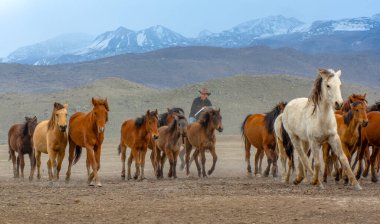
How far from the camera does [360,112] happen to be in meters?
14.9

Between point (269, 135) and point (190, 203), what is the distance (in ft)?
23.2

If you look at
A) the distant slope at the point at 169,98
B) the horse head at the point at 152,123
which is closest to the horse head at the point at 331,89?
the horse head at the point at 152,123

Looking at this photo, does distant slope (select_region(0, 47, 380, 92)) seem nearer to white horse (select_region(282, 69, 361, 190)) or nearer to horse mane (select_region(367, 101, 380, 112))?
horse mane (select_region(367, 101, 380, 112))

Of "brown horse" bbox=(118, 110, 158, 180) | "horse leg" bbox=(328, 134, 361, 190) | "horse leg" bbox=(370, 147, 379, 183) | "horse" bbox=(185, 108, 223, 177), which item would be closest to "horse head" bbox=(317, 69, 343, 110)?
"horse leg" bbox=(328, 134, 361, 190)

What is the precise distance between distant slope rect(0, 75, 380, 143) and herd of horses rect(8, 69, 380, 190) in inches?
1115

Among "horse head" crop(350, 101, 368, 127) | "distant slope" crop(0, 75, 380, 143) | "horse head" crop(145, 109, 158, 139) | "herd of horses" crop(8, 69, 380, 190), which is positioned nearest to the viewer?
"herd of horses" crop(8, 69, 380, 190)

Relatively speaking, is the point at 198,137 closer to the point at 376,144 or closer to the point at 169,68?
the point at 376,144

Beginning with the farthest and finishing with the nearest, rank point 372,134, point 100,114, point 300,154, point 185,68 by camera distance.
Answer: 1. point 185,68
2. point 372,134
3. point 100,114
4. point 300,154


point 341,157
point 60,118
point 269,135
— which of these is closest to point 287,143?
point 269,135

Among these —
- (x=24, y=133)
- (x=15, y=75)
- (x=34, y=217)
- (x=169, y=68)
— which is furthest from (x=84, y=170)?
(x=169, y=68)

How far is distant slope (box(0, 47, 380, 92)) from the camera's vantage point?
98188 mm

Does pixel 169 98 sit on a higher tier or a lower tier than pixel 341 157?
higher

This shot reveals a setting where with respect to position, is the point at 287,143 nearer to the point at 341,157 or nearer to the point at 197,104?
the point at 341,157

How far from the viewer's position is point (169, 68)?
370ft
